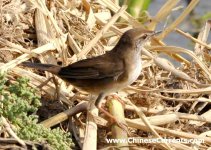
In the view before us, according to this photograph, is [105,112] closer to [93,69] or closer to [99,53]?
[93,69]

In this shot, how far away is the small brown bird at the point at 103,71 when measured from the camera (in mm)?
4887

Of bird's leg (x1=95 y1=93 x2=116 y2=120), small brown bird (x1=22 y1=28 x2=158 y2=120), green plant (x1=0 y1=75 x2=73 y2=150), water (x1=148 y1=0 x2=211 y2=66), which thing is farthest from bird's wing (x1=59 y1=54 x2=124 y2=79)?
water (x1=148 y1=0 x2=211 y2=66)

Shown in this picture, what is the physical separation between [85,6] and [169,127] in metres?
1.32

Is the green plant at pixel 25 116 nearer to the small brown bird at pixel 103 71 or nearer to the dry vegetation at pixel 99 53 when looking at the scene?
the dry vegetation at pixel 99 53

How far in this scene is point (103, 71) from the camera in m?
4.95

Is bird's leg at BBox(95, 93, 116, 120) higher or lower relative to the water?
lower

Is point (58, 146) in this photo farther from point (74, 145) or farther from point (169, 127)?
point (169, 127)

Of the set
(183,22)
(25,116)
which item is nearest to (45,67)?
(25,116)

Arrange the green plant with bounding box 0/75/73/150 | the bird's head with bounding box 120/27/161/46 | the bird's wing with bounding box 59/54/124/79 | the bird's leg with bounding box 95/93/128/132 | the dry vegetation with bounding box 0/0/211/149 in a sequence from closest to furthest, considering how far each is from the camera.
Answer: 1. the green plant with bounding box 0/75/73/150
2. the bird's leg with bounding box 95/93/128/132
3. the dry vegetation with bounding box 0/0/211/149
4. the bird's wing with bounding box 59/54/124/79
5. the bird's head with bounding box 120/27/161/46

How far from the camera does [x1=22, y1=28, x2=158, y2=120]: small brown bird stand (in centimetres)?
489

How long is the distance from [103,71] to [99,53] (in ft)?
1.50

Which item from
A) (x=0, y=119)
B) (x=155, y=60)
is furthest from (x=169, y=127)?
(x=0, y=119)

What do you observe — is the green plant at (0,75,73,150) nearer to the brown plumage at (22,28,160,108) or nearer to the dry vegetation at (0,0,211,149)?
the dry vegetation at (0,0,211,149)

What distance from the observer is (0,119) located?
4.14 metres
